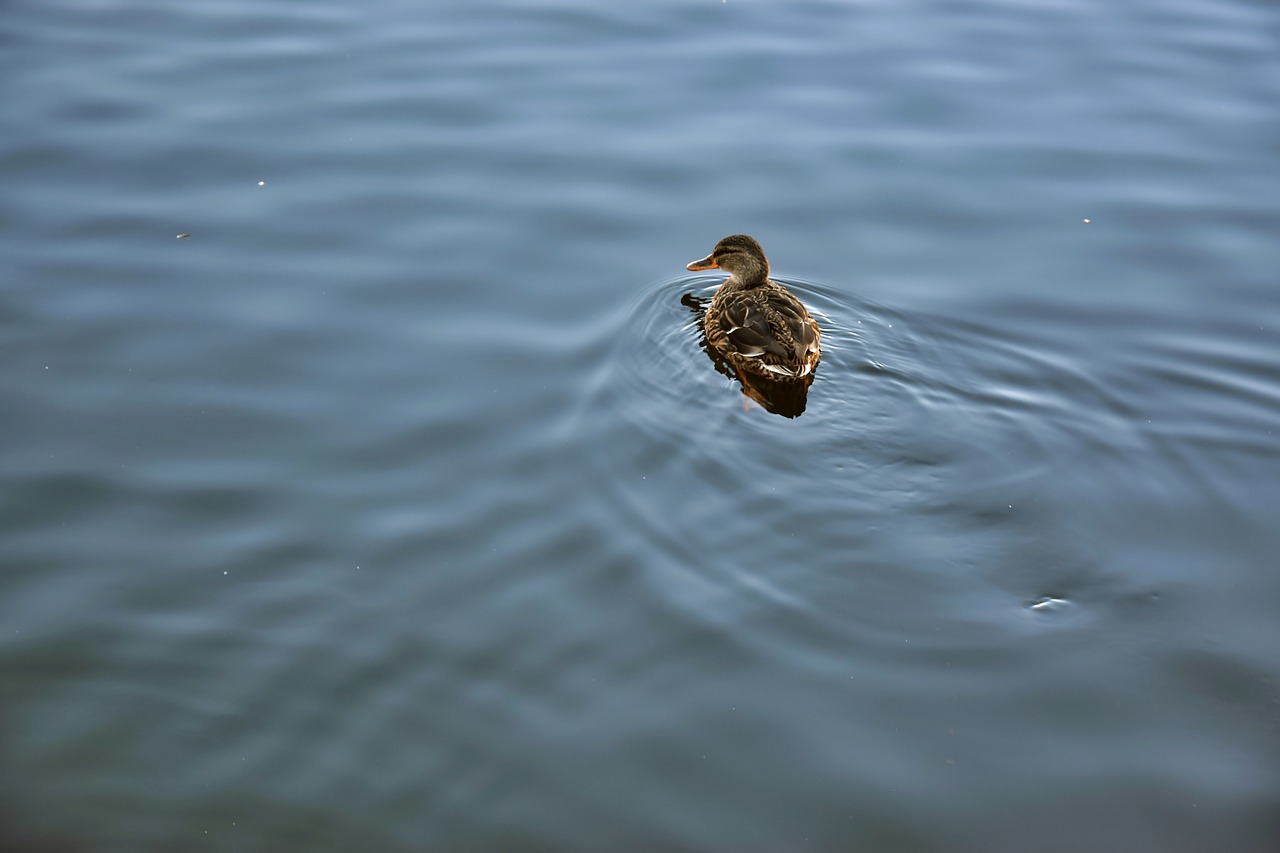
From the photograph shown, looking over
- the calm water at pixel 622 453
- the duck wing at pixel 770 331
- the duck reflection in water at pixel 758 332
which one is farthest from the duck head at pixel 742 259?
the calm water at pixel 622 453

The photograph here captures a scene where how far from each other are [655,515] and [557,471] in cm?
61

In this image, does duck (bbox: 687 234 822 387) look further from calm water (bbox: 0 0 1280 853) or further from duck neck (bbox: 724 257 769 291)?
calm water (bbox: 0 0 1280 853)

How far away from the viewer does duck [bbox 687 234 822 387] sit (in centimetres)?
705

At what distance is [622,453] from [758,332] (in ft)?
4.82

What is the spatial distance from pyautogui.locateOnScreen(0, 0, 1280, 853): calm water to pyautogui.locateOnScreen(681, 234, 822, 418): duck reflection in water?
0.59 feet

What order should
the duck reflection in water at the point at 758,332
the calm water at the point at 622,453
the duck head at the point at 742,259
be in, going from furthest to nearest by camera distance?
the duck head at the point at 742,259 → the duck reflection in water at the point at 758,332 → the calm water at the point at 622,453

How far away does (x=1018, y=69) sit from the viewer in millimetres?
10453

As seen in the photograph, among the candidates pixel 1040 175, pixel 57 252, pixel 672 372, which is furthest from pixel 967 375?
pixel 57 252

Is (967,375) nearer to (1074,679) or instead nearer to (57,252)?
(1074,679)

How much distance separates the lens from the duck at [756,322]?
7.05m

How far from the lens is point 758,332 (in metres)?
7.16

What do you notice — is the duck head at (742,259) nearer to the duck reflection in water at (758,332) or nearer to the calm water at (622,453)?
the duck reflection in water at (758,332)

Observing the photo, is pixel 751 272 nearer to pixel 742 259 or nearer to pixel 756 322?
pixel 742 259

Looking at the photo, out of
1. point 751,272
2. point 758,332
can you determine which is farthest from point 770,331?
point 751,272
